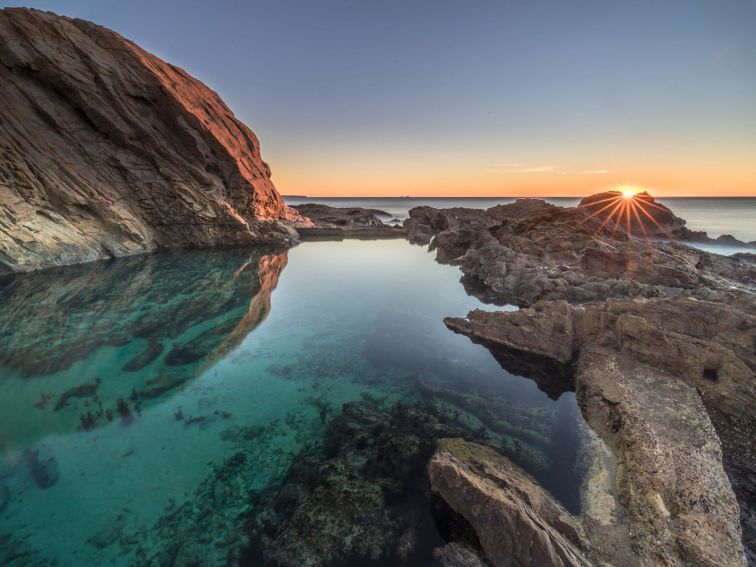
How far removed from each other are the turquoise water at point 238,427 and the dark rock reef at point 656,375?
37.3 inches

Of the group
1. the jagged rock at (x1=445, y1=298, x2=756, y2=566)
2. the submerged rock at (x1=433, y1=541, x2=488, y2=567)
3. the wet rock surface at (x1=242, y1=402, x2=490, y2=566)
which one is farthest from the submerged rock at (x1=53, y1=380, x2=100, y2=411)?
the jagged rock at (x1=445, y1=298, x2=756, y2=566)

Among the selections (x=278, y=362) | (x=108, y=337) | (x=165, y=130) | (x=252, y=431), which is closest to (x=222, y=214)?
(x=165, y=130)

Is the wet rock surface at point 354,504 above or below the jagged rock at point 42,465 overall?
below

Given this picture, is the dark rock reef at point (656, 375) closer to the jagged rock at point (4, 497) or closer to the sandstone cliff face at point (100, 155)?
the jagged rock at point (4, 497)

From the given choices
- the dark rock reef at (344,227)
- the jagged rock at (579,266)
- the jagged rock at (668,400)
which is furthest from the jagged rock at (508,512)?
the dark rock reef at (344,227)

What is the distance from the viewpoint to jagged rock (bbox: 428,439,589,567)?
12.7ft

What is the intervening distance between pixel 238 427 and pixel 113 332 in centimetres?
808

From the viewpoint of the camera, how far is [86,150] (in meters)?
23.7

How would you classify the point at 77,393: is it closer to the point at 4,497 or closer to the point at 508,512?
the point at 4,497

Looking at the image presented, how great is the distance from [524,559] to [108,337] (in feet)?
45.1

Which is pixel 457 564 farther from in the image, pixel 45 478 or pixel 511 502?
pixel 45 478

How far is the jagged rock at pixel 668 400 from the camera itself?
14.2 feet

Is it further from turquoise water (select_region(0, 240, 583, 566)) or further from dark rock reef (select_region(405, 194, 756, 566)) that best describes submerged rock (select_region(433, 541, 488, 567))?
dark rock reef (select_region(405, 194, 756, 566))

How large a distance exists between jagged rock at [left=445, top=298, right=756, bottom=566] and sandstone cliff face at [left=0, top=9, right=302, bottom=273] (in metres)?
26.0
